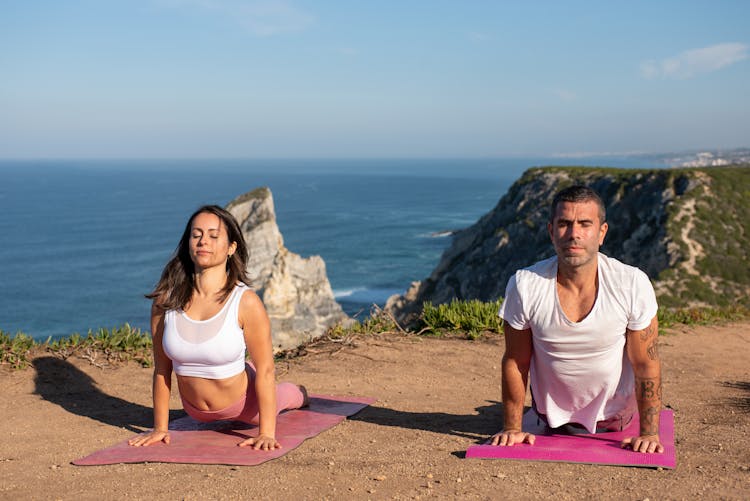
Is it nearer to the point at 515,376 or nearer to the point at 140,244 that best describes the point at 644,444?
the point at 515,376

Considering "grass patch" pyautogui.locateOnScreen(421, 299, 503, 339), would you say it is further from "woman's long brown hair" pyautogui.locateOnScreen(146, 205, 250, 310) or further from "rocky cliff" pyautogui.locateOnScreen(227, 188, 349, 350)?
"rocky cliff" pyautogui.locateOnScreen(227, 188, 349, 350)

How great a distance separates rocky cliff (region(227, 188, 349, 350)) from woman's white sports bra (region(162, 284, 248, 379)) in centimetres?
4214

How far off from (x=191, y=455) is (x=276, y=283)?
45526mm

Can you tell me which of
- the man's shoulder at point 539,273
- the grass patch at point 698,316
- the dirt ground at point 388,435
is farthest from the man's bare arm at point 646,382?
the grass patch at point 698,316

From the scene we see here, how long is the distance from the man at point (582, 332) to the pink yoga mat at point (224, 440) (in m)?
1.57

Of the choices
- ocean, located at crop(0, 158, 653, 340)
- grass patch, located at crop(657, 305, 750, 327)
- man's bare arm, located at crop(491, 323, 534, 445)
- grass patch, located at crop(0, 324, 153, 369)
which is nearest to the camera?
man's bare arm, located at crop(491, 323, 534, 445)

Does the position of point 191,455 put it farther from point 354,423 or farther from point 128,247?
point 128,247

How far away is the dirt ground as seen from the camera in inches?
177

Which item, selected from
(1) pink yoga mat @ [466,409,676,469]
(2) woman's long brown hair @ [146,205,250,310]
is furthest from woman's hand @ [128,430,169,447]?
(1) pink yoga mat @ [466,409,676,469]

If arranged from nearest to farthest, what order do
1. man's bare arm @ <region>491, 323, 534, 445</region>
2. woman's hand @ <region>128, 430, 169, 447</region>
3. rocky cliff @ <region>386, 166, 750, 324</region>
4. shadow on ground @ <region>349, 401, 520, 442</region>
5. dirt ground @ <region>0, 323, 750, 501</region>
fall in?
dirt ground @ <region>0, 323, 750, 501</region> < man's bare arm @ <region>491, 323, 534, 445</region> < woman's hand @ <region>128, 430, 169, 447</region> < shadow on ground @ <region>349, 401, 520, 442</region> < rocky cliff @ <region>386, 166, 750, 324</region>

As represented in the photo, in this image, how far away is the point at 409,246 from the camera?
342ft

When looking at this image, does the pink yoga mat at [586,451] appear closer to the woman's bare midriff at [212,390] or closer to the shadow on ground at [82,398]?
the woman's bare midriff at [212,390]

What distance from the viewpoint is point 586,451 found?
195 inches

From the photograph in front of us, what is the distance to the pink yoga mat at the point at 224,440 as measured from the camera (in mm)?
5141
